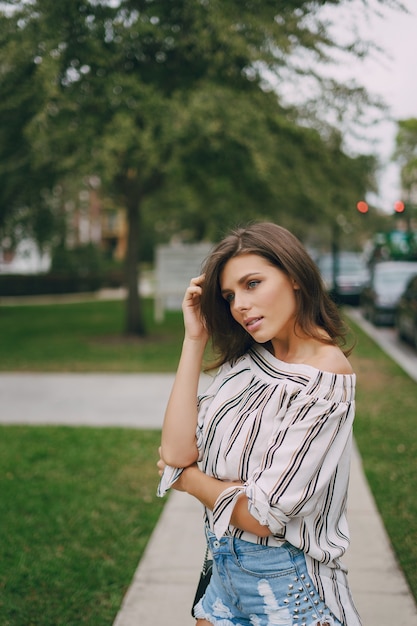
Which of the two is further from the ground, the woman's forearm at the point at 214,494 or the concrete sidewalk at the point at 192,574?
the woman's forearm at the point at 214,494

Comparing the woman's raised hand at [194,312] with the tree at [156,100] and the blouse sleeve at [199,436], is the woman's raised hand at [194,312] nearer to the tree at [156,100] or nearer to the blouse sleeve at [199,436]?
the blouse sleeve at [199,436]

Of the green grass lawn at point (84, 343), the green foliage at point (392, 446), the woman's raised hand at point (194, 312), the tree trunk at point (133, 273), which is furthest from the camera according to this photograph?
the tree trunk at point (133, 273)

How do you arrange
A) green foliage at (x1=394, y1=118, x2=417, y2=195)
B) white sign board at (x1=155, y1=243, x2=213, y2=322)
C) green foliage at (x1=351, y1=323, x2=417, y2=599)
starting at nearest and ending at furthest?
green foliage at (x1=351, y1=323, x2=417, y2=599) < white sign board at (x1=155, y1=243, x2=213, y2=322) < green foliage at (x1=394, y1=118, x2=417, y2=195)

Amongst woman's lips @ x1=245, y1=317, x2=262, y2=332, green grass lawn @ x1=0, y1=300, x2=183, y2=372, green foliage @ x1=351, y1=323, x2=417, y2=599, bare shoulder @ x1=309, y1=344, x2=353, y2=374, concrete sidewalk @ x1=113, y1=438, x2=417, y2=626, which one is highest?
woman's lips @ x1=245, y1=317, x2=262, y2=332

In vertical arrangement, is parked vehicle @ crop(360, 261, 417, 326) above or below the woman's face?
below

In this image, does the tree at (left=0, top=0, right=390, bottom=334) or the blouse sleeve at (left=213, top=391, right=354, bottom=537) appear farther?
the tree at (left=0, top=0, right=390, bottom=334)

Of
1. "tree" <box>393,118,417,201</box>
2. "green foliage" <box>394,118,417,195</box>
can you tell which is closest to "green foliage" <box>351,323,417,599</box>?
"green foliage" <box>394,118,417,195</box>

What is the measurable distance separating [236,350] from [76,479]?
11.8 feet

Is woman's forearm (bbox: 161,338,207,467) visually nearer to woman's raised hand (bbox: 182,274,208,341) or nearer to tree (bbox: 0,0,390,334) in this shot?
woman's raised hand (bbox: 182,274,208,341)

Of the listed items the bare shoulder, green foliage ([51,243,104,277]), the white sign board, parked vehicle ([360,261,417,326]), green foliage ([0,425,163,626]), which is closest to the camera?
the bare shoulder

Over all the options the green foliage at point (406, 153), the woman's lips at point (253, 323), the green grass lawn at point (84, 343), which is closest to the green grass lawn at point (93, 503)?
the woman's lips at point (253, 323)

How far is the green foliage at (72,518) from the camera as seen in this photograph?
11.4ft

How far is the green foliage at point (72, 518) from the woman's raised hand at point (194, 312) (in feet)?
6.15

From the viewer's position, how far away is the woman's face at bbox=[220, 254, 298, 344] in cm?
187
